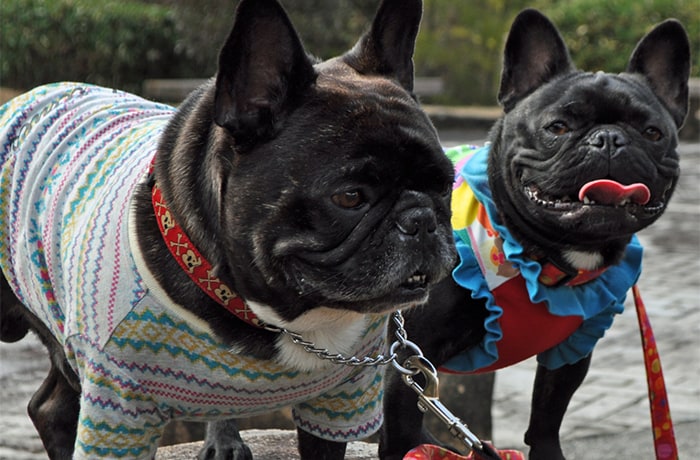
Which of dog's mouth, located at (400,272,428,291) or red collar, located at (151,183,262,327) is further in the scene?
red collar, located at (151,183,262,327)

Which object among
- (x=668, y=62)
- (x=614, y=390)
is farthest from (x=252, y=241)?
(x=614, y=390)

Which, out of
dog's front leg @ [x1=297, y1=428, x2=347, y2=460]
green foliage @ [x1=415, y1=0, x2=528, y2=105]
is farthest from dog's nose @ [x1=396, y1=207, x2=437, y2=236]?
green foliage @ [x1=415, y1=0, x2=528, y2=105]

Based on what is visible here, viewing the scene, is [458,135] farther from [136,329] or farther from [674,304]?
[136,329]

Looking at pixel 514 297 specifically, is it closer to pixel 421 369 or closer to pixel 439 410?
pixel 421 369

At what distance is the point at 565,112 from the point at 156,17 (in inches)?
517

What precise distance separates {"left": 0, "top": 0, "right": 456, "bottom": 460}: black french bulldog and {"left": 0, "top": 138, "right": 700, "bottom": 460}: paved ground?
2072 mm

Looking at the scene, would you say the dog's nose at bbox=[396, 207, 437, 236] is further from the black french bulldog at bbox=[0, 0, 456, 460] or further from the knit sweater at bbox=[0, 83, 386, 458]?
the knit sweater at bbox=[0, 83, 386, 458]

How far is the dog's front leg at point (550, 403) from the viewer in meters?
3.92

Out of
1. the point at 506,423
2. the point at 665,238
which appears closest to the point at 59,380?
the point at 506,423

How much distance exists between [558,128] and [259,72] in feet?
4.79

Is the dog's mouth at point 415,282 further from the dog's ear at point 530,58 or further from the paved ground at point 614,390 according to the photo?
the paved ground at point 614,390

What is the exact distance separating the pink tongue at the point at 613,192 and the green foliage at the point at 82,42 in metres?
12.4

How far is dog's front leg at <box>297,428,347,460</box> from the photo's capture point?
10.1 feet

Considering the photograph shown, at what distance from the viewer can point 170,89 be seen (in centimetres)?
1359
